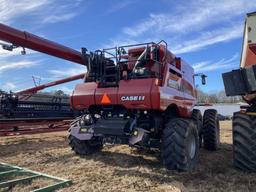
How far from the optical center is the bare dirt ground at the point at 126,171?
5.45 m

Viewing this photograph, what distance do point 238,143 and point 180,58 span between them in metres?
3.19

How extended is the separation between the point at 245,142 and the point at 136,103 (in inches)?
88.8

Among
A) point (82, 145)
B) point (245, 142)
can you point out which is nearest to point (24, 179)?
point (82, 145)

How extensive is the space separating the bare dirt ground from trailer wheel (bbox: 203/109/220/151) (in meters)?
0.38

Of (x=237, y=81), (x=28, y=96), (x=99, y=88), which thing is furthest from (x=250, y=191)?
(x=28, y=96)

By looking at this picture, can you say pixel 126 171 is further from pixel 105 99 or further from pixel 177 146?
pixel 105 99

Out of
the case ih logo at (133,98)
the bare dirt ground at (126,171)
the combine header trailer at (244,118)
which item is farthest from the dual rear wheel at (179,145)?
the combine header trailer at (244,118)

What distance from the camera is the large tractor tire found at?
6.05 meters

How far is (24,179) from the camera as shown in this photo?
5.36 m

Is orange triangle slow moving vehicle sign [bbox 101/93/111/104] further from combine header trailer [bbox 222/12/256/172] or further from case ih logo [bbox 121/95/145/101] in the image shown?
combine header trailer [bbox 222/12/256/172]

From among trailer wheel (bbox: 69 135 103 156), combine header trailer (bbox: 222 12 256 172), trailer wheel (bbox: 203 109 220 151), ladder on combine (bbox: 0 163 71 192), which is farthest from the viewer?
trailer wheel (bbox: 203 109 220 151)

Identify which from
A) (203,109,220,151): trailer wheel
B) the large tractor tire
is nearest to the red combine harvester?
the large tractor tire

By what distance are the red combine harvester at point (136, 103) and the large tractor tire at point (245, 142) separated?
0.97 m

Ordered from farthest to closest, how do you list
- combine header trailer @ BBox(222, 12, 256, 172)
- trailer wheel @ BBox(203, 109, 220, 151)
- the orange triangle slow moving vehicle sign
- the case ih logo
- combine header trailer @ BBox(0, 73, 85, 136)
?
combine header trailer @ BBox(0, 73, 85, 136), trailer wheel @ BBox(203, 109, 220, 151), the orange triangle slow moving vehicle sign, the case ih logo, combine header trailer @ BBox(222, 12, 256, 172)
